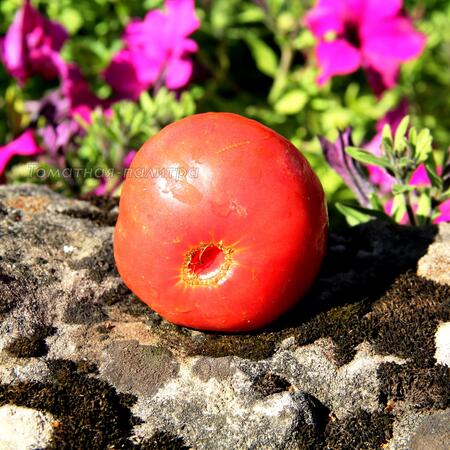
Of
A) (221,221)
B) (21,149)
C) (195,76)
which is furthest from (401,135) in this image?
(195,76)

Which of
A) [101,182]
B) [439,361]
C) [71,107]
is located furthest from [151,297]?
[71,107]

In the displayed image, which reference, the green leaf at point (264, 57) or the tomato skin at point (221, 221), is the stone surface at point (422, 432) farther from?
the green leaf at point (264, 57)

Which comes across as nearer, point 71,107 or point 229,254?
point 229,254

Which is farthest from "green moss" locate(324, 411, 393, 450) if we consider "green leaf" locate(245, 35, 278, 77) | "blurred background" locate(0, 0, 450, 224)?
"green leaf" locate(245, 35, 278, 77)

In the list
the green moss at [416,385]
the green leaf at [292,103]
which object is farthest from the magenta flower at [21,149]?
the green moss at [416,385]

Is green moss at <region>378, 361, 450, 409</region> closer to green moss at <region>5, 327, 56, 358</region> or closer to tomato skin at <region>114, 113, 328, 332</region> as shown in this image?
tomato skin at <region>114, 113, 328, 332</region>

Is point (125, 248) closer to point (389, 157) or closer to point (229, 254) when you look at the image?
point (229, 254)
